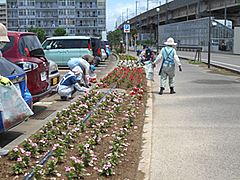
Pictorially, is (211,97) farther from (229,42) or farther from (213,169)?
(229,42)

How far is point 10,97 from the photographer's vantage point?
5031 millimetres

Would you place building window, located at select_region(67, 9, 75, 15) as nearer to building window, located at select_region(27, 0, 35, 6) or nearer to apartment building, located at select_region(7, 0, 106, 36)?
apartment building, located at select_region(7, 0, 106, 36)

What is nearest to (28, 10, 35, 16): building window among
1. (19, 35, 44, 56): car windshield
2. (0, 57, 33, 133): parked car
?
(19, 35, 44, 56): car windshield

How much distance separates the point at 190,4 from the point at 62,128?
194ft

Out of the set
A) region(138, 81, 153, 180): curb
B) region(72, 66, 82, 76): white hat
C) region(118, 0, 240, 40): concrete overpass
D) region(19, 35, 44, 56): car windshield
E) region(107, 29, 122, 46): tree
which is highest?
region(118, 0, 240, 40): concrete overpass

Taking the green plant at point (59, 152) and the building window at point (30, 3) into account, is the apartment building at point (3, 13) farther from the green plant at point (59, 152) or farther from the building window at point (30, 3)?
the green plant at point (59, 152)

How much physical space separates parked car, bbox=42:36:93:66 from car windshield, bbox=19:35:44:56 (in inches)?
471

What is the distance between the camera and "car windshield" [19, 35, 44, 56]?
779 cm

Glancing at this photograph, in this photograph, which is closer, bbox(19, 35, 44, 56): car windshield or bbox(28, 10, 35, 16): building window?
bbox(19, 35, 44, 56): car windshield

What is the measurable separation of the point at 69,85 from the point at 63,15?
10347 centimetres

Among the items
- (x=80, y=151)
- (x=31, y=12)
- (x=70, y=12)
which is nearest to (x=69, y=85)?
(x=80, y=151)

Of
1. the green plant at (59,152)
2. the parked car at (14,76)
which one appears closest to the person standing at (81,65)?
the parked car at (14,76)

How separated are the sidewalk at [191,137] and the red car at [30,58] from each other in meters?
2.66

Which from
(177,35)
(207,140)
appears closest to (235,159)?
(207,140)
